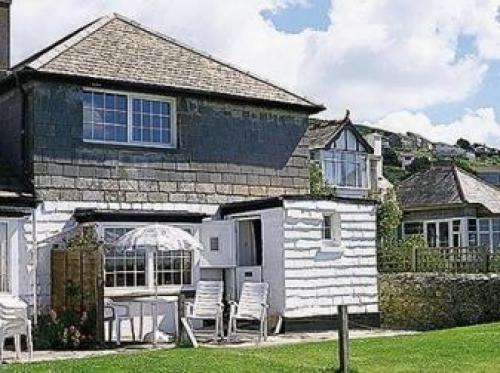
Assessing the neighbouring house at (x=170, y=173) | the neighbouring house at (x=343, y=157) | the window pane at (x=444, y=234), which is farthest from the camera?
the window pane at (x=444, y=234)

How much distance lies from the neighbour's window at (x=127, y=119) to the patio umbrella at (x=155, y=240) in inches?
117

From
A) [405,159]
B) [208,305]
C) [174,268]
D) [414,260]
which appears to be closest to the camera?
[208,305]

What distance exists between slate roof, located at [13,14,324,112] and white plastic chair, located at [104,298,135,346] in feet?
16.9

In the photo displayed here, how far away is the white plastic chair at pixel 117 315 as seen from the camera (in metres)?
18.7

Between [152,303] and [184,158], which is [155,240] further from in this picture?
[184,158]

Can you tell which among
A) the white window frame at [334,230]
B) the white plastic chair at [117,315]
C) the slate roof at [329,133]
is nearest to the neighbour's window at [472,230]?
the slate roof at [329,133]

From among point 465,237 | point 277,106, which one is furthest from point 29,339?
point 465,237

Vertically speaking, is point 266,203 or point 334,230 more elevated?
→ point 266,203

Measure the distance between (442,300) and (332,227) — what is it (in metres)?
5.26

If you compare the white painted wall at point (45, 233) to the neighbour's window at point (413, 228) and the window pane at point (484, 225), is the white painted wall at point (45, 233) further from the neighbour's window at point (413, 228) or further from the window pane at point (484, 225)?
the neighbour's window at point (413, 228)

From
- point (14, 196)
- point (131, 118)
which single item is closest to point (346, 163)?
point (131, 118)

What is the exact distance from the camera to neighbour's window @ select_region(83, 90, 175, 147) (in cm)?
2089

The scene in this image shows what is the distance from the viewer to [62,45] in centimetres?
2136

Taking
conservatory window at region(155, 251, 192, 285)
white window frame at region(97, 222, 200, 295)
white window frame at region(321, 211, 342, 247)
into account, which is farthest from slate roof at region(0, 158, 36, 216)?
white window frame at region(321, 211, 342, 247)
